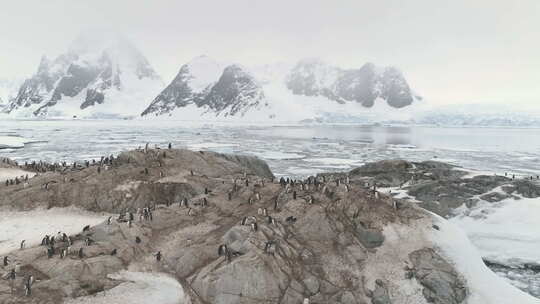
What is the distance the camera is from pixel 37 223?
1040 inches

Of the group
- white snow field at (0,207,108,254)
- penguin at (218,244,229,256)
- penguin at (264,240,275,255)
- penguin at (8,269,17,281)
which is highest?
penguin at (264,240,275,255)

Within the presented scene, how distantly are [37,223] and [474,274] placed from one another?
2368 cm

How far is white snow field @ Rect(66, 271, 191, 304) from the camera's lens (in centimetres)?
1620

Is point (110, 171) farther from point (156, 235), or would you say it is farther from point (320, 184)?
point (320, 184)

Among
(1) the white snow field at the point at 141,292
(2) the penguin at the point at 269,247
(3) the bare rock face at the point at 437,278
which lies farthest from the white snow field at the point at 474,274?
(1) the white snow field at the point at 141,292

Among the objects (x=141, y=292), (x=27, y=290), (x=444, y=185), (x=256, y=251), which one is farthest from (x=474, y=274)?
(x=444, y=185)

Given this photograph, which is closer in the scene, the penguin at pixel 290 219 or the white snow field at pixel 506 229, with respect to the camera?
the penguin at pixel 290 219

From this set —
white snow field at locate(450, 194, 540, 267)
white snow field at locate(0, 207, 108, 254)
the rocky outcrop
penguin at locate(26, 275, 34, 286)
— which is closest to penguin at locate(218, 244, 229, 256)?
penguin at locate(26, 275, 34, 286)

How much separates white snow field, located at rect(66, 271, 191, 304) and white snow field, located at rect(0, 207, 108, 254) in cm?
738

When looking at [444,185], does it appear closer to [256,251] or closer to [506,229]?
[506,229]

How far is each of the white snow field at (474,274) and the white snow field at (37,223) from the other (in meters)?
19.1

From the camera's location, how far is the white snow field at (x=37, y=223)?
75.5ft

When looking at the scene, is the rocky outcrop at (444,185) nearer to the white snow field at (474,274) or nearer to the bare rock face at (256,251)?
the white snow field at (474,274)

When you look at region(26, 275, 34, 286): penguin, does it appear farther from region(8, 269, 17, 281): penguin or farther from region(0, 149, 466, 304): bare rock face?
region(8, 269, 17, 281): penguin
